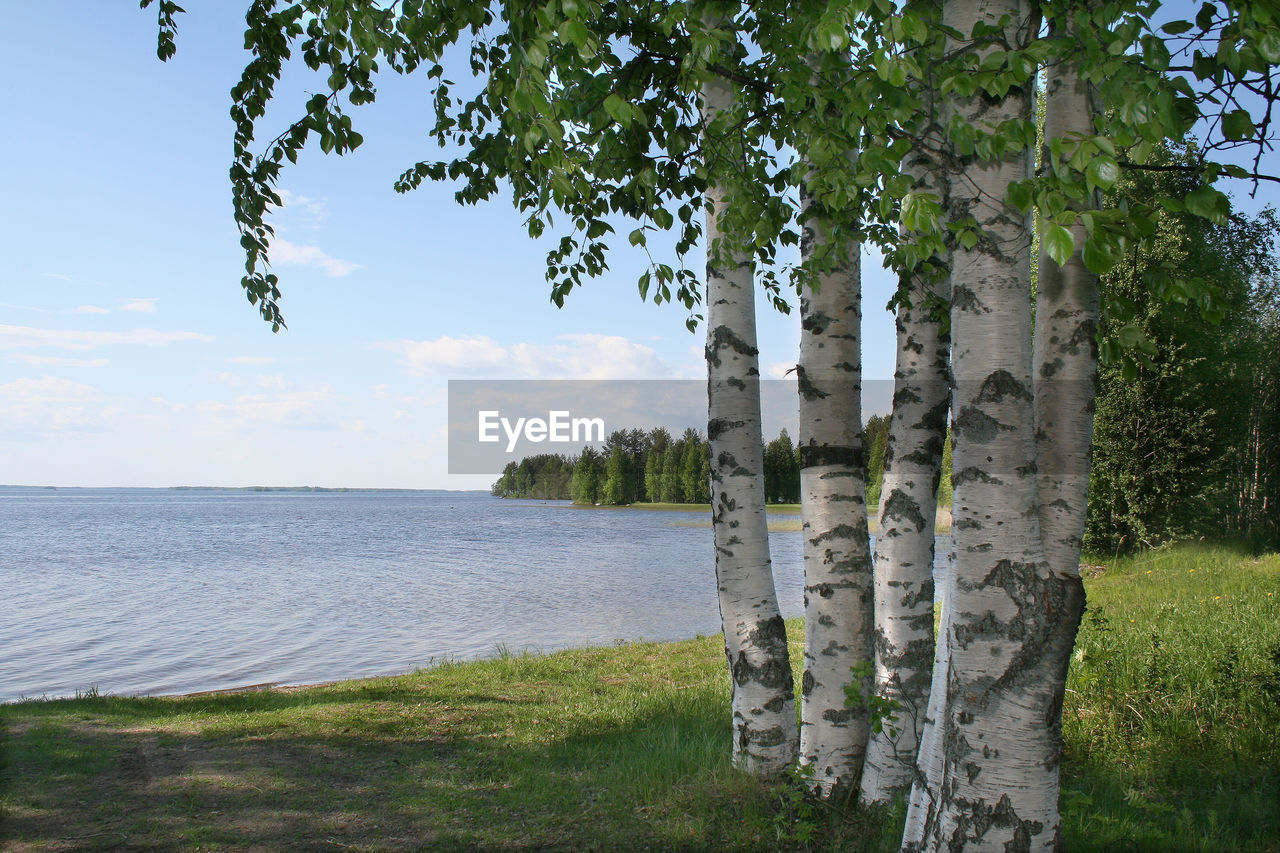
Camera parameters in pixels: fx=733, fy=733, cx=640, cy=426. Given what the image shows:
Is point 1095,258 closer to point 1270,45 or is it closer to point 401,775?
point 1270,45

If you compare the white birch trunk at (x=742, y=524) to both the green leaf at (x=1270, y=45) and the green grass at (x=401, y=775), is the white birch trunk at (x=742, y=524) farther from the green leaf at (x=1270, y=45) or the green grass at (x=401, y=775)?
the green leaf at (x=1270, y=45)

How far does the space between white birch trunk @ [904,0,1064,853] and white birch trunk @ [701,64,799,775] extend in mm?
1749

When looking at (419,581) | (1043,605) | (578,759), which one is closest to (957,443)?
(1043,605)

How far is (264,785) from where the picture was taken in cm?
513

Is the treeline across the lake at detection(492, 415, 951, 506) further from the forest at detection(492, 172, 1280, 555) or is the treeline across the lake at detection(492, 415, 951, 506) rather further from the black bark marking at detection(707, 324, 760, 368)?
the black bark marking at detection(707, 324, 760, 368)

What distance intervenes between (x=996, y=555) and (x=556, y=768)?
3887mm

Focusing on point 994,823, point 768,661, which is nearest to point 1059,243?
point 994,823

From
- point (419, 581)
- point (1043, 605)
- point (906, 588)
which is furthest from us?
point (419, 581)

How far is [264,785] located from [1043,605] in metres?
5.14

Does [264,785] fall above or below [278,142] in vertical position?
below

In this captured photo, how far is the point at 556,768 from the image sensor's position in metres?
5.38

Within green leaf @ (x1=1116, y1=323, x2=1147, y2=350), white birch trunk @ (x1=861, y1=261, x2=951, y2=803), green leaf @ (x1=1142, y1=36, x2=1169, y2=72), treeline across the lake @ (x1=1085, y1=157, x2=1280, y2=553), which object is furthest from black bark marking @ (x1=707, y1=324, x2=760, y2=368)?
treeline across the lake @ (x1=1085, y1=157, x2=1280, y2=553)

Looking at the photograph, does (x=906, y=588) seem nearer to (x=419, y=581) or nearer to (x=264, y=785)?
(x=264, y=785)

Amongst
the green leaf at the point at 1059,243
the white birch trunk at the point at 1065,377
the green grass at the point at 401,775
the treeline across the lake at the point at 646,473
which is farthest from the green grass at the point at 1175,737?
the treeline across the lake at the point at 646,473
